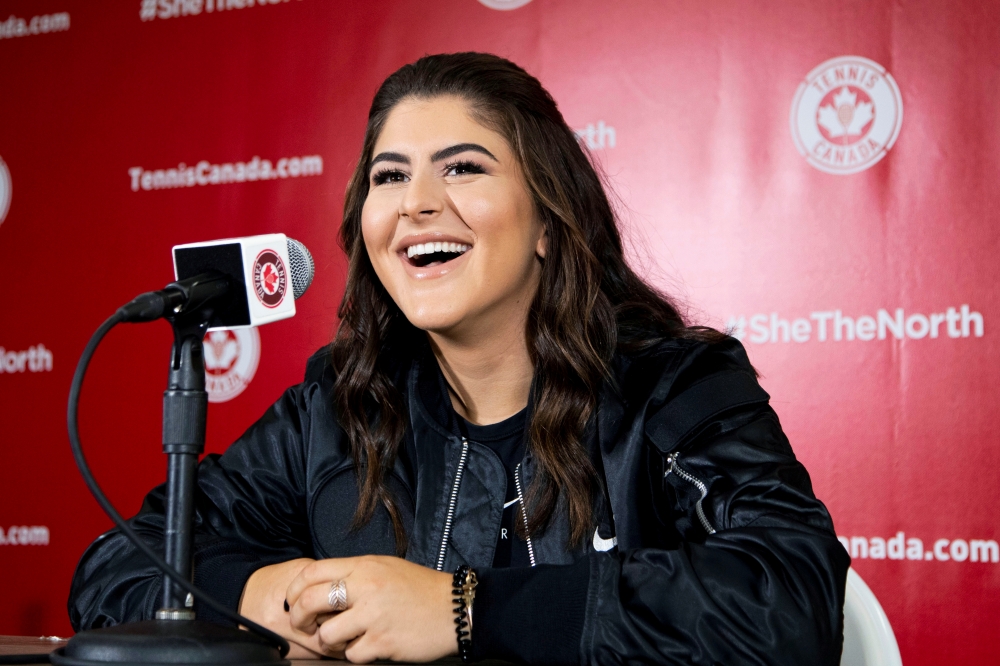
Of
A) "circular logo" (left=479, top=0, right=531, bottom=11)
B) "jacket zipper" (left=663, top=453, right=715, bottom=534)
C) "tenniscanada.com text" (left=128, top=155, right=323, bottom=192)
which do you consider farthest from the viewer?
"tenniscanada.com text" (left=128, top=155, right=323, bottom=192)

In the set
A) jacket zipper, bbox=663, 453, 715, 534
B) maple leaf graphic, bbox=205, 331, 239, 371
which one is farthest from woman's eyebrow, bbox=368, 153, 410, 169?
maple leaf graphic, bbox=205, 331, 239, 371

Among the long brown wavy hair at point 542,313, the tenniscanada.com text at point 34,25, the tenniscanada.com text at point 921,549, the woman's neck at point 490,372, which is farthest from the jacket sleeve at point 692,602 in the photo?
the tenniscanada.com text at point 34,25

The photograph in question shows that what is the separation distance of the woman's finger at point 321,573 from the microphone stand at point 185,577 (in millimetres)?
188

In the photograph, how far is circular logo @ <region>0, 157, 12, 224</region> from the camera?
3.22 metres

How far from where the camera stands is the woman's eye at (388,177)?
1569mm

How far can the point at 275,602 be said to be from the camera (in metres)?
1.17

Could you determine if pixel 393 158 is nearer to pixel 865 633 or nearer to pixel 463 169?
pixel 463 169

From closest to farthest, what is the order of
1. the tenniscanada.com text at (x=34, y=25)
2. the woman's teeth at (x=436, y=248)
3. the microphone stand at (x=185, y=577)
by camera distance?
1. the microphone stand at (x=185, y=577)
2. the woman's teeth at (x=436, y=248)
3. the tenniscanada.com text at (x=34, y=25)

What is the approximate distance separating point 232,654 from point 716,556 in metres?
0.53

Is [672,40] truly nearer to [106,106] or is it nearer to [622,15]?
[622,15]

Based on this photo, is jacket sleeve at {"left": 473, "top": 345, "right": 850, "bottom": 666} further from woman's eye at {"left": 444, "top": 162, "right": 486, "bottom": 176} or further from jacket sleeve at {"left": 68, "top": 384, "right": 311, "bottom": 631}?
woman's eye at {"left": 444, "top": 162, "right": 486, "bottom": 176}

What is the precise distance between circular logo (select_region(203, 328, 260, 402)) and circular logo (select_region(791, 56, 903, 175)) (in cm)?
168

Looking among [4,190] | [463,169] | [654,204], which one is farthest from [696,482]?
[4,190]

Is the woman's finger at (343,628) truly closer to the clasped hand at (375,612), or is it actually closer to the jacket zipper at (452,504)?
the clasped hand at (375,612)
